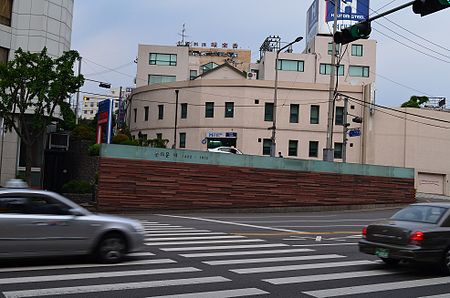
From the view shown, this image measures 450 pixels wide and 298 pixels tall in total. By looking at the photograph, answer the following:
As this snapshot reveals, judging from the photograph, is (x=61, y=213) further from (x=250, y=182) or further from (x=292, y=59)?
(x=292, y=59)

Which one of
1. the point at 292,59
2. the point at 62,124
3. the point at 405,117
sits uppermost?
the point at 292,59

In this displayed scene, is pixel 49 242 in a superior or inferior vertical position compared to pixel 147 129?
inferior

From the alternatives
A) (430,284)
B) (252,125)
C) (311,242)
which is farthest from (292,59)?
(430,284)

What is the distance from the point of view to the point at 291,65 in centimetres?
6638

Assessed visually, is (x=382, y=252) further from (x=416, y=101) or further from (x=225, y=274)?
(x=416, y=101)

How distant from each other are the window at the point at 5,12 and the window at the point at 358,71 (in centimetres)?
4459

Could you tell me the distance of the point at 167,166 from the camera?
30.5 m

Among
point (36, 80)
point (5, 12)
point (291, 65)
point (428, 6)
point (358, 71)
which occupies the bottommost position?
point (428, 6)

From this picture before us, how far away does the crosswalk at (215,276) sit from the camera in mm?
8477

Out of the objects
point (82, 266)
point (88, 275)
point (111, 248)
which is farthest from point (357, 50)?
point (88, 275)

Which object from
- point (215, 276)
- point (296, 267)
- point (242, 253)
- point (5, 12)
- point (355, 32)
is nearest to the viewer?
point (215, 276)

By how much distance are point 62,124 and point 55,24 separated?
693 centimetres

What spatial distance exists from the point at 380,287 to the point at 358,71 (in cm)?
6100

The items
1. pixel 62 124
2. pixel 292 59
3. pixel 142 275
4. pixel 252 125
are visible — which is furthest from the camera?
pixel 292 59
